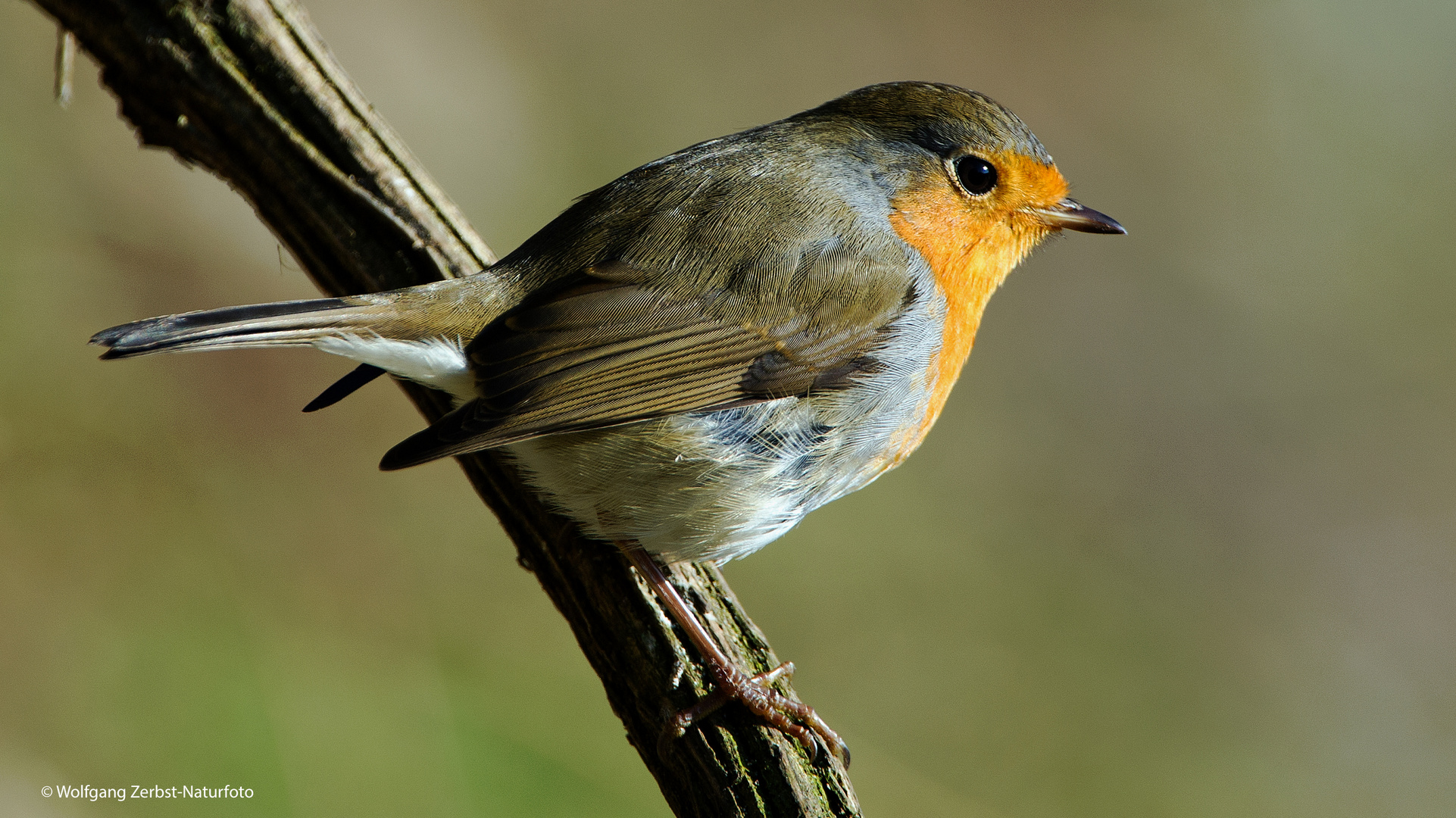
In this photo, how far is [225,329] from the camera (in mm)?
2223

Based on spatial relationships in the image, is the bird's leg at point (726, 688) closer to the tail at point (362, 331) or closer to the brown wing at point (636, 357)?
the brown wing at point (636, 357)

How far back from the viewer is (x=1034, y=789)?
15.3 ft

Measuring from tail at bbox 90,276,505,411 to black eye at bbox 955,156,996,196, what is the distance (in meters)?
1.33

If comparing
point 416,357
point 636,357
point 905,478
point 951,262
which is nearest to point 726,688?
point 636,357

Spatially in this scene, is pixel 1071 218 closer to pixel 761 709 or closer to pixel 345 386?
pixel 761 709

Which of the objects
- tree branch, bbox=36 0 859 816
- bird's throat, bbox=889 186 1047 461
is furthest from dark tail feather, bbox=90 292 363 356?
bird's throat, bbox=889 186 1047 461

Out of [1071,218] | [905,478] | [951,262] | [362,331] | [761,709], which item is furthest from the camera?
[905,478]

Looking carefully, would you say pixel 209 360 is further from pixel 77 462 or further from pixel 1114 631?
pixel 1114 631

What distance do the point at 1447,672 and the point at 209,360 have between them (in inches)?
248

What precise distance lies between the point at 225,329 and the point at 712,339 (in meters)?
1.07

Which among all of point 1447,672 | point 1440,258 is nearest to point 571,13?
point 1440,258

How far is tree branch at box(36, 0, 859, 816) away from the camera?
2.78 meters

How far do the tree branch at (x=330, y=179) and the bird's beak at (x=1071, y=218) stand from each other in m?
1.39

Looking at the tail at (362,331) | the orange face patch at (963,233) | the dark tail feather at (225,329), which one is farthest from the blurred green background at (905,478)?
the dark tail feather at (225,329)
